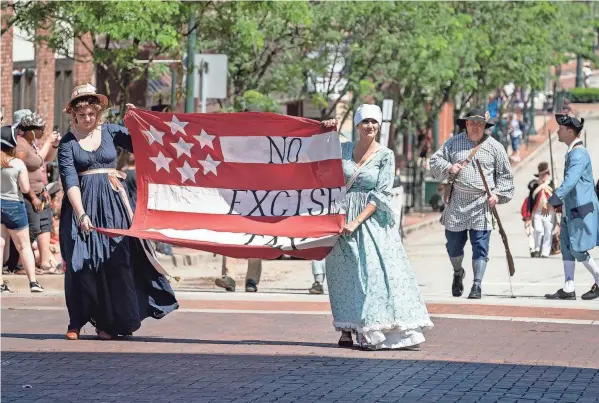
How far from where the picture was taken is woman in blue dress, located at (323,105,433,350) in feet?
38.2

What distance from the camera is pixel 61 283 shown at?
1814 cm

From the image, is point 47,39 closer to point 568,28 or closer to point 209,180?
point 209,180

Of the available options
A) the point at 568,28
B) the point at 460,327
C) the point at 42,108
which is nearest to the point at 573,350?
the point at 460,327

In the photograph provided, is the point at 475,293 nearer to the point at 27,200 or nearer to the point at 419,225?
the point at 27,200

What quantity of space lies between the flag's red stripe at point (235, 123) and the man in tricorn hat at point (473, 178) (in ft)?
11.9

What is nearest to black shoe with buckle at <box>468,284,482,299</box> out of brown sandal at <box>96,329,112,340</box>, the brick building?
brown sandal at <box>96,329,112,340</box>

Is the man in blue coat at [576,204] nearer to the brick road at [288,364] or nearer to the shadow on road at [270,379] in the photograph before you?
the brick road at [288,364]

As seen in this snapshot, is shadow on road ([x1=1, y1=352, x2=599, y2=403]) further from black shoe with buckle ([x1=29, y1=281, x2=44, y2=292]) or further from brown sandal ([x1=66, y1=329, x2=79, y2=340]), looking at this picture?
black shoe with buckle ([x1=29, y1=281, x2=44, y2=292])

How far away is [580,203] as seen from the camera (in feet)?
54.1

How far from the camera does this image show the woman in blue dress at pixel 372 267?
1163 cm

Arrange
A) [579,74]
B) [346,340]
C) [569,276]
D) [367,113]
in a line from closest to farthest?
[367,113] < [346,340] < [569,276] < [579,74]

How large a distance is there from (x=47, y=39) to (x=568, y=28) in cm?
3106

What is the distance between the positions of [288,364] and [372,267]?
119cm

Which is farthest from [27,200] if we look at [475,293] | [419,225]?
[419,225]
